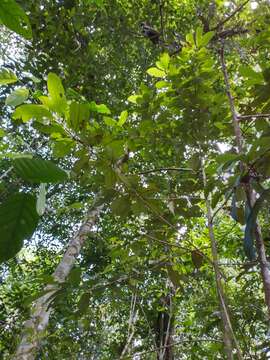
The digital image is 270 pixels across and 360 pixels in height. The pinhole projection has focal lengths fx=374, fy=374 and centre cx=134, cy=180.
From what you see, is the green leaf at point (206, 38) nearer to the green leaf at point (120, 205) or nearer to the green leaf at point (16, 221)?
the green leaf at point (120, 205)

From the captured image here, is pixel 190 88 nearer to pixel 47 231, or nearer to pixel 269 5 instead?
pixel 269 5

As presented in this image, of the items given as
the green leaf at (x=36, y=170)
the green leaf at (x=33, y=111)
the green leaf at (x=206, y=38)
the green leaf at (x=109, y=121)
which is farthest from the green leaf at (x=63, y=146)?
the green leaf at (x=36, y=170)

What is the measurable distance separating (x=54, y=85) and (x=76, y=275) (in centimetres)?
46

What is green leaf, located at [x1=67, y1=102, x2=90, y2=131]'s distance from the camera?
2.69ft

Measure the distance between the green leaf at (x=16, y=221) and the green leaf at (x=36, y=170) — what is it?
2 centimetres

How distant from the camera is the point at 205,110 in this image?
124 cm

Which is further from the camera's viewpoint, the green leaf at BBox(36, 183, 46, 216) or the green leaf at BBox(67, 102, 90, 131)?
the green leaf at BBox(67, 102, 90, 131)

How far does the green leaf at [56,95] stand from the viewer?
773 millimetres

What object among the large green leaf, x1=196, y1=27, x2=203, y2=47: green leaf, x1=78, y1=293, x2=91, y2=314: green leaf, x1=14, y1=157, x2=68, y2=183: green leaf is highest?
x1=196, y1=27, x2=203, y2=47: green leaf

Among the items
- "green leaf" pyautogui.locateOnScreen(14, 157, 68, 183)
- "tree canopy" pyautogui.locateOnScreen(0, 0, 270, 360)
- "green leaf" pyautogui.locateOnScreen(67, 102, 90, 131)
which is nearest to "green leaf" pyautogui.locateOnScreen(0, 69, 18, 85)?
"tree canopy" pyautogui.locateOnScreen(0, 0, 270, 360)

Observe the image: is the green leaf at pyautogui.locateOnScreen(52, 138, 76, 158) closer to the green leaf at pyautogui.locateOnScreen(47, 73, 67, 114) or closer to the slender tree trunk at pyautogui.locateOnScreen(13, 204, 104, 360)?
the green leaf at pyautogui.locateOnScreen(47, 73, 67, 114)

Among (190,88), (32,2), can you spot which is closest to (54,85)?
(190,88)

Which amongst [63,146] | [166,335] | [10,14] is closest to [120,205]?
[63,146]

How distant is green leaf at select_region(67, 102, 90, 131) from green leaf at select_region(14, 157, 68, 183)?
0.57 metres
